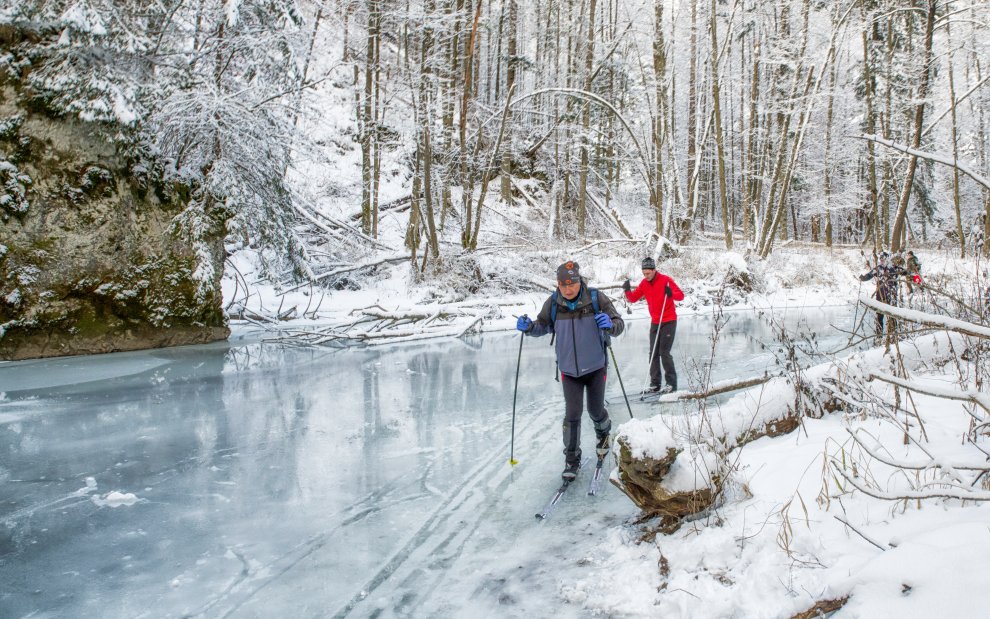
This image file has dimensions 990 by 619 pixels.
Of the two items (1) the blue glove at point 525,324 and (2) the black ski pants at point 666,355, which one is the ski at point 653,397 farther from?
(1) the blue glove at point 525,324

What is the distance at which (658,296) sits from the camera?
8.25 metres

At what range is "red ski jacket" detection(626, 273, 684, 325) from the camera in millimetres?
8164

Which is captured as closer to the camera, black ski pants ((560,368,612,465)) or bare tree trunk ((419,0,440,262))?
black ski pants ((560,368,612,465))

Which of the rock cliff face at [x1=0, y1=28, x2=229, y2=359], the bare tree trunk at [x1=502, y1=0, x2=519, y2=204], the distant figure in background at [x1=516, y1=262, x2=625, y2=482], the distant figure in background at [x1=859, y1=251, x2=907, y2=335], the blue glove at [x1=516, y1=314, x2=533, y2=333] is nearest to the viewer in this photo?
the distant figure in background at [x1=859, y1=251, x2=907, y2=335]

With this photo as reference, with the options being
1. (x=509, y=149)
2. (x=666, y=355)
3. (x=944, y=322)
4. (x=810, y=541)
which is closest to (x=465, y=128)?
(x=509, y=149)

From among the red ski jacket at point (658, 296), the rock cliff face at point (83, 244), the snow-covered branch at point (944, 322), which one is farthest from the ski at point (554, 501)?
the rock cliff face at point (83, 244)

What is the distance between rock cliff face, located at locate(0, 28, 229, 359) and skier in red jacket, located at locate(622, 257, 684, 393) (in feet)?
31.6

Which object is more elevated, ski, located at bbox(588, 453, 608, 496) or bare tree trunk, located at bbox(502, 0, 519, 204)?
bare tree trunk, located at bbox(502, 0, 519, 204)

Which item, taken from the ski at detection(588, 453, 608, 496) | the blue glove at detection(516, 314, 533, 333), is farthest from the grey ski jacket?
the ski at detection(588, 453, 608, 496)

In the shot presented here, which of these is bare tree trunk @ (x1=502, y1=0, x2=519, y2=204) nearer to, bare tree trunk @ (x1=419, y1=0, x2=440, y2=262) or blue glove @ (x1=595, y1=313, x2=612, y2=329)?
bare tree trunk @ (x1=419, y1=0, x2=440, y2=262)

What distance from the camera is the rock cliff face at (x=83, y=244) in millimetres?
10938

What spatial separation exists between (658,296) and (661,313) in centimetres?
25

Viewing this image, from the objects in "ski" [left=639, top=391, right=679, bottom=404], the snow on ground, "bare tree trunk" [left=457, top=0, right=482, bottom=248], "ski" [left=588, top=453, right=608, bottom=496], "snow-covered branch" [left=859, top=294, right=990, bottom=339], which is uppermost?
"bare tree trunk" [left=457, top=0, right=482, bottom=248]

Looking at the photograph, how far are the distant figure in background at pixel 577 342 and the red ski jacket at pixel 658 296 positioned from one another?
2.97 metres
